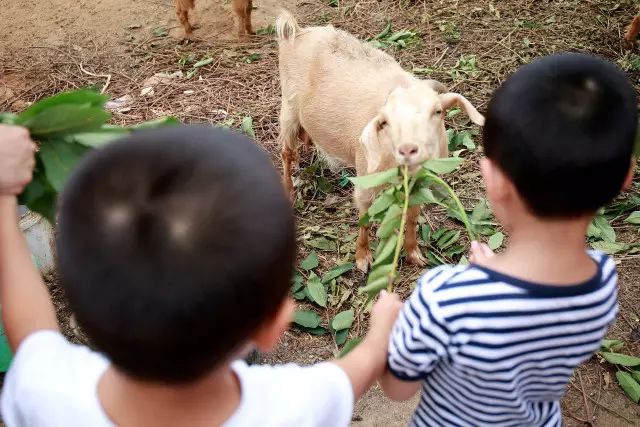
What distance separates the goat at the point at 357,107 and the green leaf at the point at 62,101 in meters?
1.67

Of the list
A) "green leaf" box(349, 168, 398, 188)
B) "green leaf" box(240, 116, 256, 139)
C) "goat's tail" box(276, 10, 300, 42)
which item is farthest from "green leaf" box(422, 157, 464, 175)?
"green leaf" box(240, 116, 256, 139)

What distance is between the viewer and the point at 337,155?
4.39m

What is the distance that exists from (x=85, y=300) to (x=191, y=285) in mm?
185

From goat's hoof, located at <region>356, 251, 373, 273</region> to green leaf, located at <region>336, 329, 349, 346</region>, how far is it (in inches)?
22.0

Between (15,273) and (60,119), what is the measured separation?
1.63ft

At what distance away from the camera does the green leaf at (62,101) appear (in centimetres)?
170

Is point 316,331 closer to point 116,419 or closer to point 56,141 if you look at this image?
point 56,141

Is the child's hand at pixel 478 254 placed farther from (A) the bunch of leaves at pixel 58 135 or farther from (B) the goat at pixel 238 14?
(B) the goat at pixel 238 14

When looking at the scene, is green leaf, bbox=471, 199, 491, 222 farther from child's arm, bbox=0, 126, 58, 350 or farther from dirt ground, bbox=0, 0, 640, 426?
child's arm, bbox=0, 126, 58, 350

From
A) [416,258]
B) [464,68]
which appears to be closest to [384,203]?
[416,258]

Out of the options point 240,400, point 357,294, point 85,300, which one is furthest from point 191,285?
point 357,294

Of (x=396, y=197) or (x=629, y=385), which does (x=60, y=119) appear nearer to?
(x=396, y=197)

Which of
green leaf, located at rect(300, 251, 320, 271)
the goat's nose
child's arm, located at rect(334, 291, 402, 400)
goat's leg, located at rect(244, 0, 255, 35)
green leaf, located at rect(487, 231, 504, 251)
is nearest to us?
child's arm, located at rect(334, 291, 402, 400)

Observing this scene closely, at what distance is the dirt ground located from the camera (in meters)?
5.39
